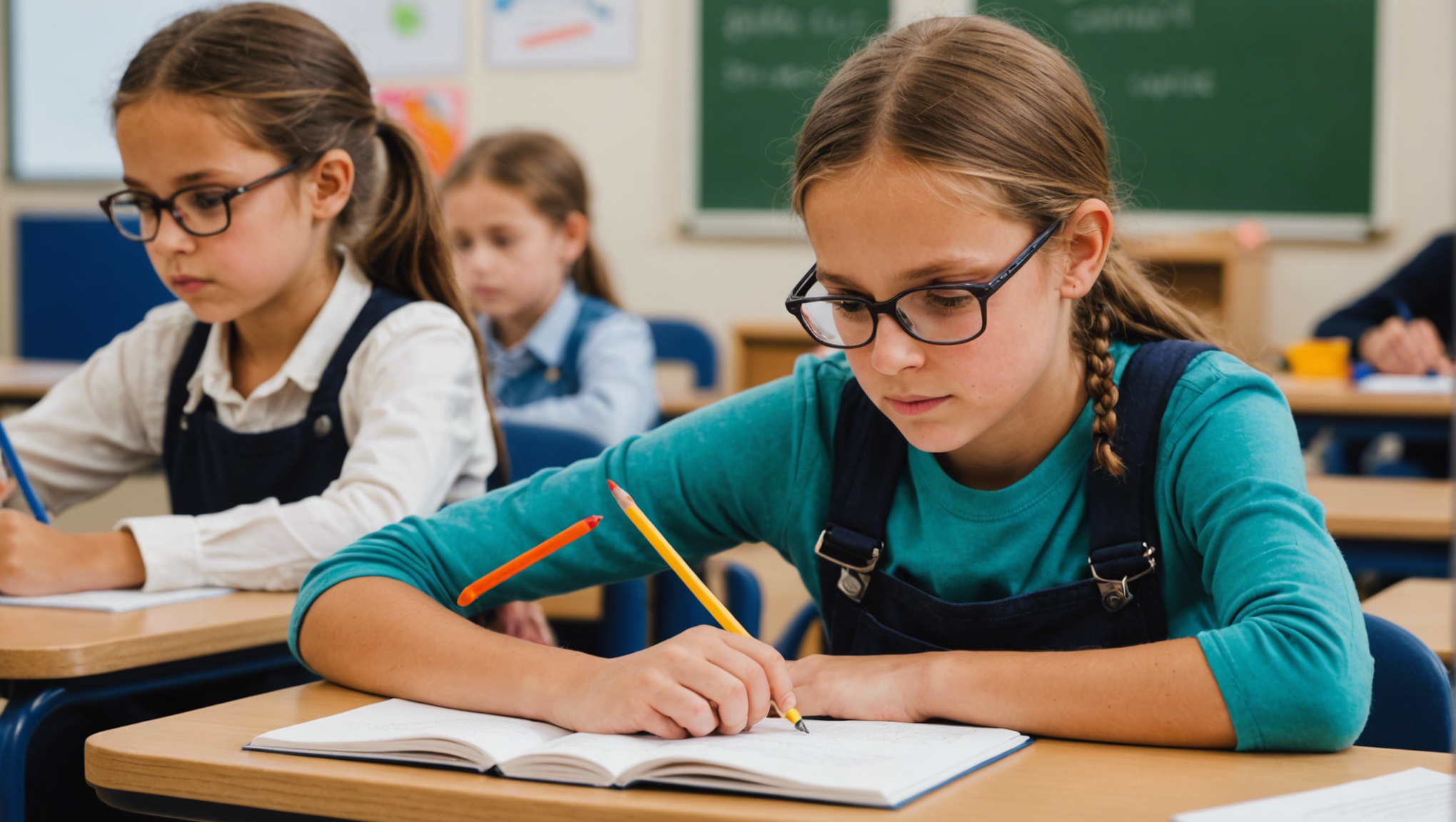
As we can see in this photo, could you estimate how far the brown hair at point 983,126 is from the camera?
97 cm

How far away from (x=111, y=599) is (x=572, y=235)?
186 centimetres

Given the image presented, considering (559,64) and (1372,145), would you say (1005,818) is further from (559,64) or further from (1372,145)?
(559,64)

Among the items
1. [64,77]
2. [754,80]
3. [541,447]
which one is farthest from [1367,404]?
[64,77]

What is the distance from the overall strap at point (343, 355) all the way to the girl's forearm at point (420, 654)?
0.51 meters

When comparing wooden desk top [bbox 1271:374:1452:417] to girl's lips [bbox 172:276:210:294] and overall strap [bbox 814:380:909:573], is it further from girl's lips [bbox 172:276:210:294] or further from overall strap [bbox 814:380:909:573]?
girl's lips [bbox 172:276:210:294]

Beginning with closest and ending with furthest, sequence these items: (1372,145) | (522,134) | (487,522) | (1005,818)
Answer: (1005,818)
(487,522)
(522,134)
(1372,145)

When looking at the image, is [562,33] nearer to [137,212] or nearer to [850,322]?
[137,212]

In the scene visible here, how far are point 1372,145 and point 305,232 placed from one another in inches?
148

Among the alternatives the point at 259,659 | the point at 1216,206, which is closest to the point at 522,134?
the point at 259,659

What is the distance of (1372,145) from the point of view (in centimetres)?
429

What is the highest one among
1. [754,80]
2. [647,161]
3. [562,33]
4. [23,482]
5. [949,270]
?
[562,33]

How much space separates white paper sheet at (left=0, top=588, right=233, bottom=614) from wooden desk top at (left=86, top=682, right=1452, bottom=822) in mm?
354

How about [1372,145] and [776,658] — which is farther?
[1372,145]

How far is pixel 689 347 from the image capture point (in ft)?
13.6
